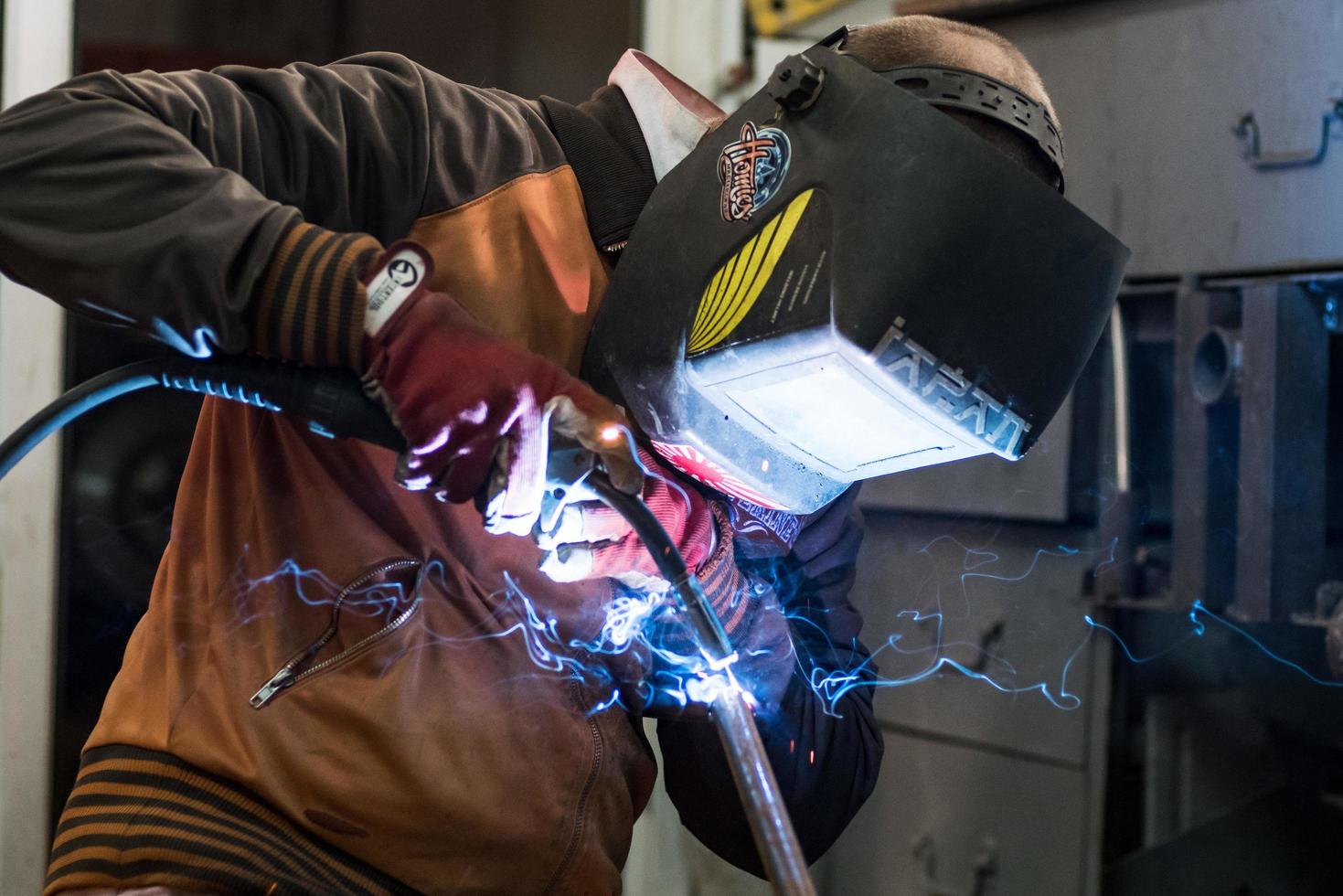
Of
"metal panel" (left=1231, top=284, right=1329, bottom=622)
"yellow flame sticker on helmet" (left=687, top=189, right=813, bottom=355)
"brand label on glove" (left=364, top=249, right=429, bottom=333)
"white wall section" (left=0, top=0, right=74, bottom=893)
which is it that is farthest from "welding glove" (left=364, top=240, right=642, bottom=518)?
"white wall section" (left=0, top=0, right=74, bottom=893)

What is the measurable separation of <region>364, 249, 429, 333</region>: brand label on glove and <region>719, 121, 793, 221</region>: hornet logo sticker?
0.28m

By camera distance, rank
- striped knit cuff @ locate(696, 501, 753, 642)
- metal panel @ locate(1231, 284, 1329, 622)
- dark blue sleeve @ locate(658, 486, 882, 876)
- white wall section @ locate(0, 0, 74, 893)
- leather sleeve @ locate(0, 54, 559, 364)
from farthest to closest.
A: white wall section @ locate(0, 0, 74, 893) < metal panel @ locate(1231, 284, 1329, 622) < dark blue sleeve @ locate(658, 486, 882, 876) < striped knit cuff @ locate(696, 501, 753, 642) < leather sleeve @ locate(0, 54, 559, 364)

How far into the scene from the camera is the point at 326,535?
99 centimetres

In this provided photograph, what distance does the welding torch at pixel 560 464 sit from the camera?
2.61 feet

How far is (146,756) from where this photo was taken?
3.03 feet

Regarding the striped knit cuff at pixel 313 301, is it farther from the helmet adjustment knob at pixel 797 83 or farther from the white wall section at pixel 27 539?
the white wall section at pixel 27 539

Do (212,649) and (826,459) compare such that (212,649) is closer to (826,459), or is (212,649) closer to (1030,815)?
(826,459)

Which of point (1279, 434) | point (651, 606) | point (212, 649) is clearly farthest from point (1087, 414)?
point (212, 649)

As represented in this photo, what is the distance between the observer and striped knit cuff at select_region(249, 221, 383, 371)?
30.8 inches

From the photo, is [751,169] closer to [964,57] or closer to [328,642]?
[964,57]

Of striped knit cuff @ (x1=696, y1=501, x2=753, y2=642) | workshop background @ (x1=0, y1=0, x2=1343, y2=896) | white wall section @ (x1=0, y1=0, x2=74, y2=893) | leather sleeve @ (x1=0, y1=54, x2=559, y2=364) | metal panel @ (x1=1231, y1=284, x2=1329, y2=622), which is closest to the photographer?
leather sleeve @ (x1=0, y1=54, x2=559, y2=364)

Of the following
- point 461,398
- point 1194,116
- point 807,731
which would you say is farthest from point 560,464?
point 1194,116

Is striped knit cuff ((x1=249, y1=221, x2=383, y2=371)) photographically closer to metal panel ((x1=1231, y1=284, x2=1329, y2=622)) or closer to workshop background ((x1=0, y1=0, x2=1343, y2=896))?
workshop background ((x1=0, y1=0, x2=1343, y2=896))

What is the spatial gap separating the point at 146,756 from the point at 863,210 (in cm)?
72
